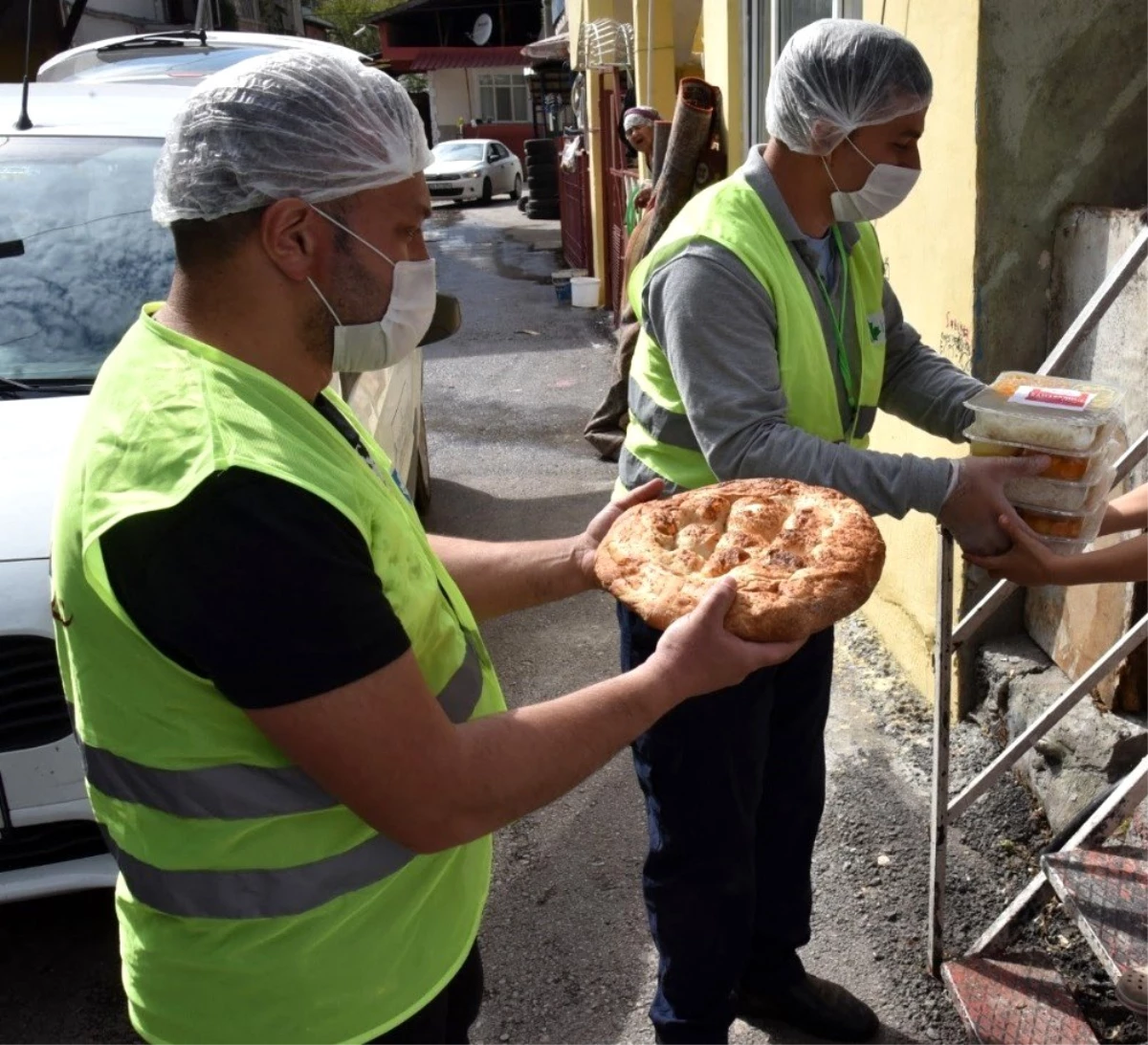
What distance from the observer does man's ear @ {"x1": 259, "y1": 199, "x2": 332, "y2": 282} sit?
4.66ft

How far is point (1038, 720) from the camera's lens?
2607 millimetres

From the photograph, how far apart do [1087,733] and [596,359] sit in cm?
767

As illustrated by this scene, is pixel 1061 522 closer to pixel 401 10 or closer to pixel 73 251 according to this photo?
pixel 73 251

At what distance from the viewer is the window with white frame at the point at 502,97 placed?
41281 millimetres

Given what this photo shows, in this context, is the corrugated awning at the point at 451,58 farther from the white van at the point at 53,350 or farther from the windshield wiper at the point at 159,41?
the white van at the point at 53,350

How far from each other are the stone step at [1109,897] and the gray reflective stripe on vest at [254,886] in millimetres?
1629

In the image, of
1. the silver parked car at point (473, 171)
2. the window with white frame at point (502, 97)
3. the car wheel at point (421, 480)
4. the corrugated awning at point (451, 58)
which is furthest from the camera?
the window with white frame at point (502, 97)

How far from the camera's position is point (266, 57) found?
1.55 meters

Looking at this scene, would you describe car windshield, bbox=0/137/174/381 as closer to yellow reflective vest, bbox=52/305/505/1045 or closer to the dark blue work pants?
the dark blue work pants

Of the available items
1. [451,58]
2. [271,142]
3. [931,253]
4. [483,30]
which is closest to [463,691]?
[271,142]

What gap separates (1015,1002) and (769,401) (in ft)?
5.17

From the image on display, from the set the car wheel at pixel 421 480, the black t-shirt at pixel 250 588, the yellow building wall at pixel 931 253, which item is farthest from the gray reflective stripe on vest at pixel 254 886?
the car wheel at pixel 421 480

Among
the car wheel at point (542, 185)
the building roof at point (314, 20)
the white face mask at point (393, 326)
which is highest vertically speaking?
the building roof at point (314, 20)

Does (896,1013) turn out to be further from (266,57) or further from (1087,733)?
(266,57)
